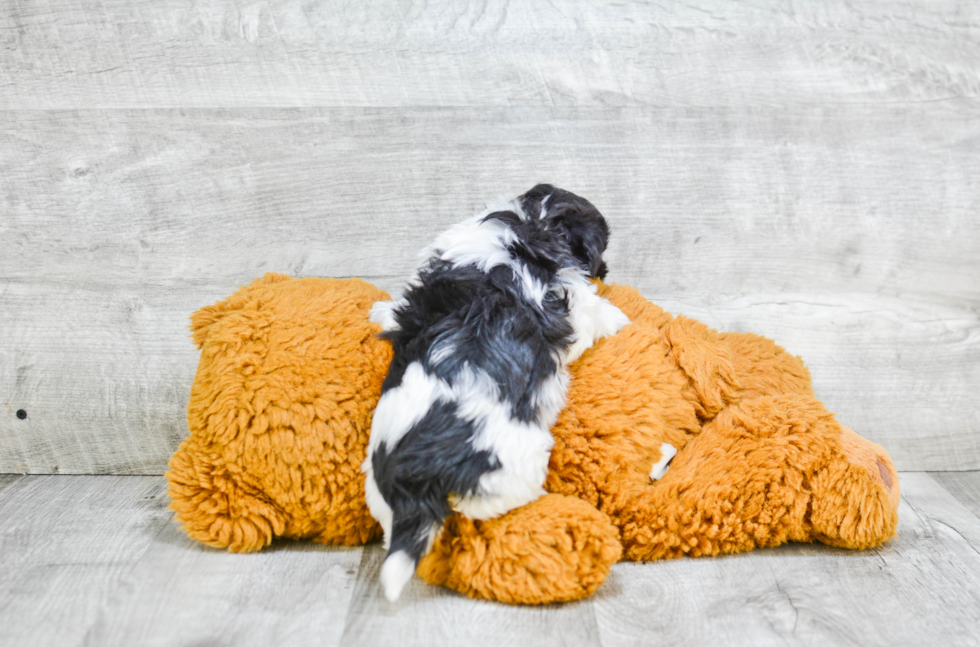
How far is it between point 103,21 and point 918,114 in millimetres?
1321

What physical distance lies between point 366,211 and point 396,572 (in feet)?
2.04

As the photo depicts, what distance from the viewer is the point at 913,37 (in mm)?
1272

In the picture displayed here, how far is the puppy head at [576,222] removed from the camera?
0.93 meters

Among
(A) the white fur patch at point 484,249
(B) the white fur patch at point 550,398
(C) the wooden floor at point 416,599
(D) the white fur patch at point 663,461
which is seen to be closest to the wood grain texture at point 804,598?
(C) the wooden floor at point 416,599

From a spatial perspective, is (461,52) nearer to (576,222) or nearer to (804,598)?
(576,222)

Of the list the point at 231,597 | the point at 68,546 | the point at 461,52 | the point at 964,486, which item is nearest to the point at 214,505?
the point at 231,597

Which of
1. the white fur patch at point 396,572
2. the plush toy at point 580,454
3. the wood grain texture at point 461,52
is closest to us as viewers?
the white fur patch at point 396,572

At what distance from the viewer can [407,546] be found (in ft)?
2.57

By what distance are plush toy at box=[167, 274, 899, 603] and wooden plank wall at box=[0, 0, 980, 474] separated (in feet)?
1.01

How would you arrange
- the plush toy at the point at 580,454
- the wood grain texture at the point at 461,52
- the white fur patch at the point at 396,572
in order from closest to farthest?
the white fur patch at the point at 396,572
the plush toy at the point at 580,454
the wood grain texture at the point at 461,52

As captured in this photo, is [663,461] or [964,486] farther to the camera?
[964,486]

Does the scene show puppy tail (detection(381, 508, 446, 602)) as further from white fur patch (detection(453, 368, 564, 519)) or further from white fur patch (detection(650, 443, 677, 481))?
white fur patch (detection(650, 443, 677, 481))

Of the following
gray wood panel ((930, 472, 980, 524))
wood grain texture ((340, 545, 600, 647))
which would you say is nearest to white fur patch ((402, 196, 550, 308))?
wood grain texture ((340, 545, 600, 647))

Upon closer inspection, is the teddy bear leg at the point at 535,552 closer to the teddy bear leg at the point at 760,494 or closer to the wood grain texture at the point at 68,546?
the teddy bear leg at the point at 760,494
